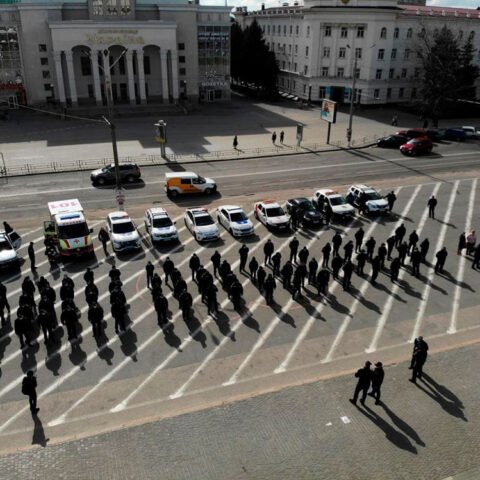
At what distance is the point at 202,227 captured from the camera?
25.6 m

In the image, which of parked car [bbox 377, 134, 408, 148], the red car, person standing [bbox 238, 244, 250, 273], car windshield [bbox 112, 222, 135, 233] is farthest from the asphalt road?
parked car [bbox 377, 134, 408, 148]

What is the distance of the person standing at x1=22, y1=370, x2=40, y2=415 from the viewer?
42.1ft

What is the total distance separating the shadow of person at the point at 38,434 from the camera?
12438 mm

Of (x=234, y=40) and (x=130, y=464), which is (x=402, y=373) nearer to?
(x=130, y=464)

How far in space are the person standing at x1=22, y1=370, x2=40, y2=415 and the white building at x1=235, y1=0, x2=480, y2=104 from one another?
206ft

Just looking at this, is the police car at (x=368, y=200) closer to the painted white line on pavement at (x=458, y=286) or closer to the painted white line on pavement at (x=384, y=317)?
the painted white line on pavement at (x=458, y=286)

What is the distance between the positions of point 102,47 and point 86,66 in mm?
5550

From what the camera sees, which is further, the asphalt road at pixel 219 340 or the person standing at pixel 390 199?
the person standing at pixel 390 199

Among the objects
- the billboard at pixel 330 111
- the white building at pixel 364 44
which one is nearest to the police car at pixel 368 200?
the billboard at pixel 330 111

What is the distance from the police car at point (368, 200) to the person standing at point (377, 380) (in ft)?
56.0

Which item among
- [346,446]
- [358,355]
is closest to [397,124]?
[358,355]

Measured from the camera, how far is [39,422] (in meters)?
13.2

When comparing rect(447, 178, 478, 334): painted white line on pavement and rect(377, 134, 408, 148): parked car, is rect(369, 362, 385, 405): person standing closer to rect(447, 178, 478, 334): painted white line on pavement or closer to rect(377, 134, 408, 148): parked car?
rect(447, 178, 478, 334): painted white line on pavement

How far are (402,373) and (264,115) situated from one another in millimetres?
54100
